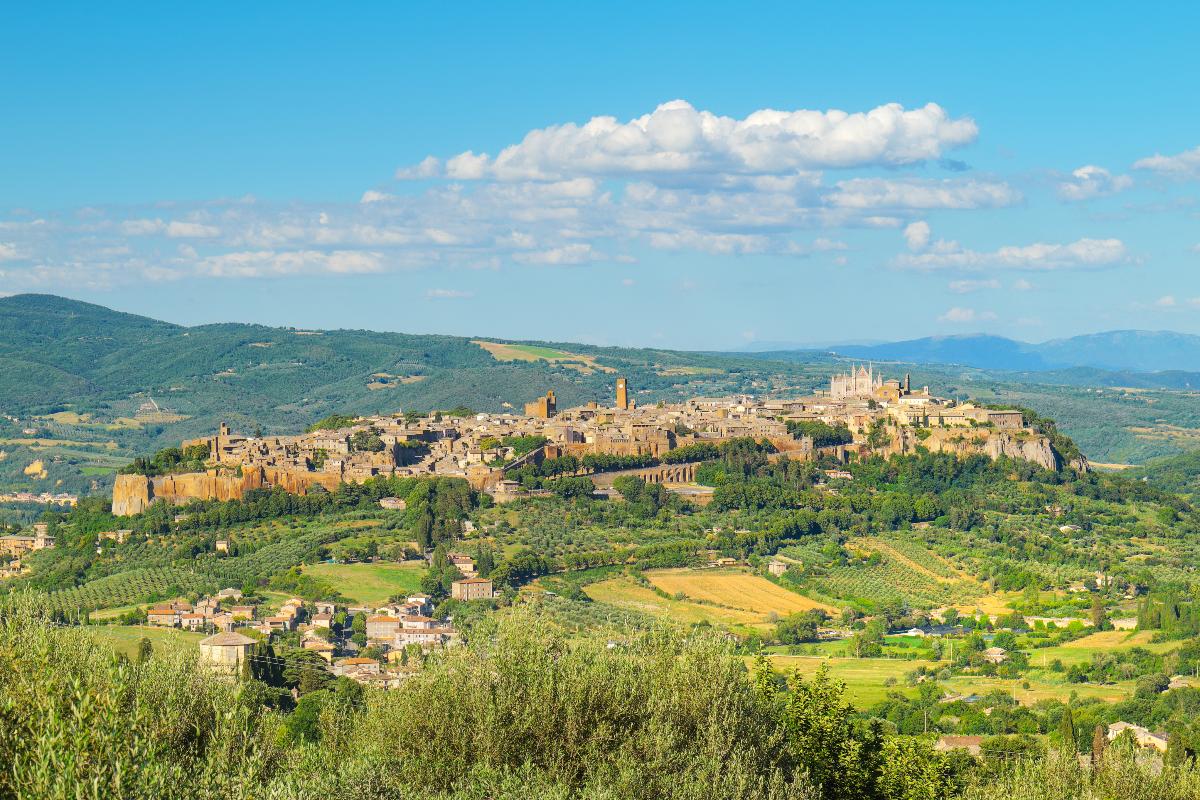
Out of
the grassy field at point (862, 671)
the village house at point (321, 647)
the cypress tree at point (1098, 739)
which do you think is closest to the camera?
the cypress tree at point (1098, 739)

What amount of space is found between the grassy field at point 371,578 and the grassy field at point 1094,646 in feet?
58.5

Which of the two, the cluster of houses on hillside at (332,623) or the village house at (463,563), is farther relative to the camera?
the village house at (463,563)

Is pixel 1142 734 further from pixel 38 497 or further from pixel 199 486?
pixel 38 497

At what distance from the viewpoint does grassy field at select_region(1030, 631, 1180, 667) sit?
1716 inches

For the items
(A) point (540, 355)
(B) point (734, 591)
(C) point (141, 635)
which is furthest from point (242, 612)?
(A) point (540, 355)

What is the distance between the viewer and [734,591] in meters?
51.0

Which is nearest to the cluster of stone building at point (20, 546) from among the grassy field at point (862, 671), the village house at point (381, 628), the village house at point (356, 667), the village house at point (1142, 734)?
the village house at point (381, 628)

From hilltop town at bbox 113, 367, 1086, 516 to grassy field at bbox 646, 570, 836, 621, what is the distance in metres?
9.60

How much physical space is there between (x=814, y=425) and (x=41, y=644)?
189 ft

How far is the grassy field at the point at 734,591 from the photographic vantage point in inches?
1956

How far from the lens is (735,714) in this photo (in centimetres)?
1880

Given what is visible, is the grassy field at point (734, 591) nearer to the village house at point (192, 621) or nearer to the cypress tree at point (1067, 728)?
the village house at point (192, 621)

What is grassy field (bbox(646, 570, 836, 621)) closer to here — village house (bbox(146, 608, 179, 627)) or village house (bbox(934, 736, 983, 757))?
village house (bbox(146, 608, 179, 627))

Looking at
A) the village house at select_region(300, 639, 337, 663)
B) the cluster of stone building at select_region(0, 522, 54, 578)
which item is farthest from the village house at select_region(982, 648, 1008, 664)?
the cluster of stone building at select_region(0, 522, 54, 578)
